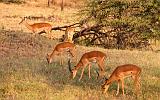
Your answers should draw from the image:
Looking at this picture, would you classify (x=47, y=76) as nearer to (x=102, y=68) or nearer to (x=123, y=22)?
(x=102, y=68)

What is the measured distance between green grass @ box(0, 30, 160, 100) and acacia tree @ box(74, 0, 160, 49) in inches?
232

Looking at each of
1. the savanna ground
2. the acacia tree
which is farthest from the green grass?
the acacia tree

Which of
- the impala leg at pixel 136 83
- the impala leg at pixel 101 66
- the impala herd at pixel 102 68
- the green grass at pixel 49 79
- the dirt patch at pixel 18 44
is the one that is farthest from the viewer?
the dirt patch at pixel 18 44

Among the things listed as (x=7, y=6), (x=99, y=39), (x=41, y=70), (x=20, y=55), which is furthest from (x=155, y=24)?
(x=7, y=6)

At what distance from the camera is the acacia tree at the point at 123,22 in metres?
22.7

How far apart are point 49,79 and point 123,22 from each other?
11361mm

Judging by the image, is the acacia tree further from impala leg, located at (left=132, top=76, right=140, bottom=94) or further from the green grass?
impala leg, located at (left=132, top=76, right=140, bottom=94)

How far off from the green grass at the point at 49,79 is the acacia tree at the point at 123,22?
590 cm

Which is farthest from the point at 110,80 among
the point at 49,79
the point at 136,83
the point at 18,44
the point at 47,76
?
the point at 18,44

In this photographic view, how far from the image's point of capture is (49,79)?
38.8 ft

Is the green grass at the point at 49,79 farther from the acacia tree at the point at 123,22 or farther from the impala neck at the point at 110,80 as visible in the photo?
the acacia tree at the point at 123,22

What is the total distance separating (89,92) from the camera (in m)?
10.9

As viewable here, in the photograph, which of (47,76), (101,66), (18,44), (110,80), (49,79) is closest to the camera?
(110,80)

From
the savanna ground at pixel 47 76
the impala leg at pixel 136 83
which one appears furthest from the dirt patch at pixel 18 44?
the impala leg at pixel 136 83
